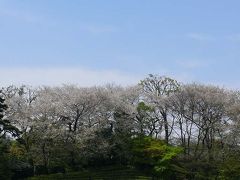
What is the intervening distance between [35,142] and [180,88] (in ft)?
57.4

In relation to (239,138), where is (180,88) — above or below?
above

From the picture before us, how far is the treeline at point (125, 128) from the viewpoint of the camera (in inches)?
2158

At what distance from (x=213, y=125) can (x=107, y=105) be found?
12.3 metres

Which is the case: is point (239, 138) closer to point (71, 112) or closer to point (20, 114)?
point (71, 112)

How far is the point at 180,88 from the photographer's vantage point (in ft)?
201

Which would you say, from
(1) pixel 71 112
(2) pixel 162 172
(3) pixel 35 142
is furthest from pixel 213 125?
(3) pixel 35 142

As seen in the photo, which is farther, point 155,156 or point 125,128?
point 125,128

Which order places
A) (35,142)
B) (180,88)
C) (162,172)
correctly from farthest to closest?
(180,88)
(35,142)
(162,172)

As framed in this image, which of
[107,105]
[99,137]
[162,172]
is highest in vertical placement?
Answer: [107,105]

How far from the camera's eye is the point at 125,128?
61.9 metres

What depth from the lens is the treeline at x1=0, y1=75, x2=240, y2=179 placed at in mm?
54812

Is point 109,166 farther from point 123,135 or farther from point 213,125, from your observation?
point 213,125

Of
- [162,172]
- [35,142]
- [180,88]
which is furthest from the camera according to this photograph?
[180,88]

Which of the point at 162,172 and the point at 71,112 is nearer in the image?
the point at 162,172
